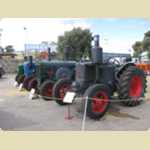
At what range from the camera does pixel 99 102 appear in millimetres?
6406

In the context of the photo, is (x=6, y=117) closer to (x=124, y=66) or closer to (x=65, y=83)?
(x=65, y=83)

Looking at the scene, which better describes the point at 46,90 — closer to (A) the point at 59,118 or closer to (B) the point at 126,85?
(A) the point at 59,118

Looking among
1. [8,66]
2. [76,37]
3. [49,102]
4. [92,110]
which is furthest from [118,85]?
[8,66]

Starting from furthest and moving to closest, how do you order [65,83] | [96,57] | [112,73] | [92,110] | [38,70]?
[38,70]
[65,83]
[112,73]
[96,57]
[92,110]

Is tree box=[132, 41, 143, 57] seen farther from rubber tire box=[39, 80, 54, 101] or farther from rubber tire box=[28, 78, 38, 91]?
rubber tire box=[39, 80, 54, 101]

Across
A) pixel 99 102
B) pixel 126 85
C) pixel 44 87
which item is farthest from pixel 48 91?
pixel 99 102

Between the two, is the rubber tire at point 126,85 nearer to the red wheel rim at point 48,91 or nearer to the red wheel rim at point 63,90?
the red wheel rim at point 63,90

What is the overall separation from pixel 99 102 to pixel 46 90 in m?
3.21

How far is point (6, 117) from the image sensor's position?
22.6 ft

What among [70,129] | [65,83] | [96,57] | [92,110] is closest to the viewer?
[70,129]

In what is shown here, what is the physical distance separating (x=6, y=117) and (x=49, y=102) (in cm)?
206

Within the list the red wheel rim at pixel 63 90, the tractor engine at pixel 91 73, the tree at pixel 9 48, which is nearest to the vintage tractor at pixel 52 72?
the red wheel rim at pixel 63 90

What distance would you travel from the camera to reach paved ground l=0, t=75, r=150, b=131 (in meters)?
5.79

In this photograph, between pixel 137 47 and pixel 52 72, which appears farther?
pixel 137 47
